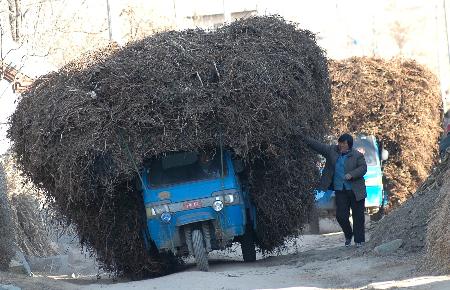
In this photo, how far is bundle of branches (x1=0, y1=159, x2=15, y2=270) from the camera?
15.5 metres

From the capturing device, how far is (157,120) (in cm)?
1414

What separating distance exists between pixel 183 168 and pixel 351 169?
9.16ft

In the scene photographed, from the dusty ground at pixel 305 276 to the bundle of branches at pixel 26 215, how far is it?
2.92 metres

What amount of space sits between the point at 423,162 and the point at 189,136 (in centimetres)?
1274

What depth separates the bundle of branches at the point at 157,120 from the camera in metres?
14.1

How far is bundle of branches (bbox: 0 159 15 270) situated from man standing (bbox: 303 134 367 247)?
15.9 feet

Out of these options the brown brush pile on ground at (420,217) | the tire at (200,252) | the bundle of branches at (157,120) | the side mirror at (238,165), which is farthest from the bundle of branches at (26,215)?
the brown brush pile on ground at (420,217)

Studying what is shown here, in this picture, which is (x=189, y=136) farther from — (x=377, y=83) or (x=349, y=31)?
(x=349, y=31)

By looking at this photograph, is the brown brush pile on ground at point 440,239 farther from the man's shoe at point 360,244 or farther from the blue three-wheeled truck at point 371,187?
the blue three-wheeled truck at point 371,187

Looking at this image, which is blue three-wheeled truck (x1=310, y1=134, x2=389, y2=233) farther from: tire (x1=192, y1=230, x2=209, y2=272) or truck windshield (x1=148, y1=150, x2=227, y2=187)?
tire (x1=192, y1=230, x2=209, y2=272)

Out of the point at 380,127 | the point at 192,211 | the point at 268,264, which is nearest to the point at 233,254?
the point at 268,264

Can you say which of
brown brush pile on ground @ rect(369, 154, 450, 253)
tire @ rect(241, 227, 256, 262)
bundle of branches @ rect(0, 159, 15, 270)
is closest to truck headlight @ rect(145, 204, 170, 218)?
tire @ rect(241, 227, 256, 262)

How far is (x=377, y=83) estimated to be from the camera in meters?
25.3

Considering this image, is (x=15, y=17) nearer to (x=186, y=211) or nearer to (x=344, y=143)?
(x=344, y=143)
